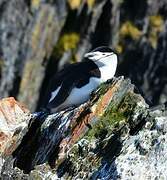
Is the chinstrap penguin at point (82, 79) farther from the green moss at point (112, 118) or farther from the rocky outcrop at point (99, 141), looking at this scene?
the green moss at point (112, 118)

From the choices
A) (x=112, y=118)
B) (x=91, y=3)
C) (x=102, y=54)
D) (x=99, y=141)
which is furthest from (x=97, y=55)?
(x=91, y=3)

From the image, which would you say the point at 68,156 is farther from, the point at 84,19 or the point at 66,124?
the point at 84,19

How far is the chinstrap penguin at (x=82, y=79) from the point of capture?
49.6 ft

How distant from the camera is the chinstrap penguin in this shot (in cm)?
1512

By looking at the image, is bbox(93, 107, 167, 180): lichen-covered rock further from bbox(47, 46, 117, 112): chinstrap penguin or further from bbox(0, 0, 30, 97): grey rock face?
bbox(0, 0, 30, 97): grey rock face

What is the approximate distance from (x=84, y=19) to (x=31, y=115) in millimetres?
32451

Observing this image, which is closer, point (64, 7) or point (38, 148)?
point (38, 148)

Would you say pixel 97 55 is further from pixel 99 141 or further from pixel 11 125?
pixel 99 141

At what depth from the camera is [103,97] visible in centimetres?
1350

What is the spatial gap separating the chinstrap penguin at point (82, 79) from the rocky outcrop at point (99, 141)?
0.95 meters

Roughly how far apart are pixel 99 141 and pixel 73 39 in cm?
3436

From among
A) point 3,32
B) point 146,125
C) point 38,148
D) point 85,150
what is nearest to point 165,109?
point 146,125

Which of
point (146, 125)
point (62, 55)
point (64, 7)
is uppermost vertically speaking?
point (146, 125)

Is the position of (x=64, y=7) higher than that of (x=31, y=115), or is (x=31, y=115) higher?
(x=31, y=115)
